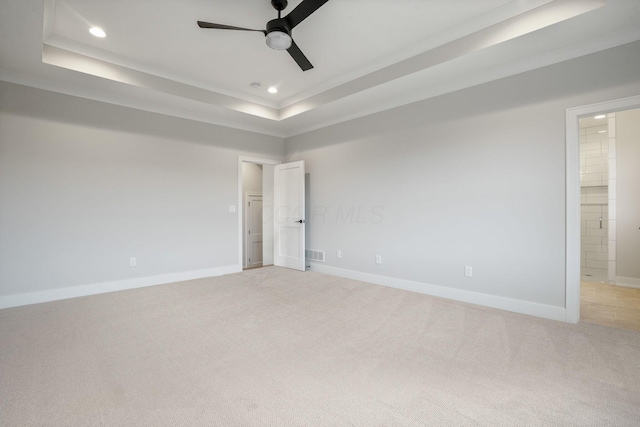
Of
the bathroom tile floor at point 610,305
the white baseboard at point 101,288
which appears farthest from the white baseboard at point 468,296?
the white baseboard at point 101,288

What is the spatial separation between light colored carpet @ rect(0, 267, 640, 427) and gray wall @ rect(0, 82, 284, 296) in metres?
0.70

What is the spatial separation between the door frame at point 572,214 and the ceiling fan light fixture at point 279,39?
2841mm

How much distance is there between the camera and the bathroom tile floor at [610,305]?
9.44 ft

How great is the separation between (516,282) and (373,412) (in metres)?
2.47

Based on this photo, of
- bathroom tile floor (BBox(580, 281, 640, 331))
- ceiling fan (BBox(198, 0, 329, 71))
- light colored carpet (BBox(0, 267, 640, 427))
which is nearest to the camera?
light colored carpet (BBox(0, 267, 640, 427))

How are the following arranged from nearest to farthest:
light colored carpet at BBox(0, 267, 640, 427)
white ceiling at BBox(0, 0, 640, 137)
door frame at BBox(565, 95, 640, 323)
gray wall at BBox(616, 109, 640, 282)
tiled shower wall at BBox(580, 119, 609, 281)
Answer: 1. light colored carpet at BBox(0, 267, 640, 427)
2. white ceiling at BBox(0, 0, 640, 137)
3. door frame at BBox(565, 95, 640, 323)
4. gray wall at BBox(616, 109, 640, 282)
5. tiled shower wall at BBox(580, 119, 609, 281)

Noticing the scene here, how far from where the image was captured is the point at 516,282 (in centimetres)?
312

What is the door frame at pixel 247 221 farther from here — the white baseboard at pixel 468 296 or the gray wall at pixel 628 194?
the gray wall at pixel 628 194

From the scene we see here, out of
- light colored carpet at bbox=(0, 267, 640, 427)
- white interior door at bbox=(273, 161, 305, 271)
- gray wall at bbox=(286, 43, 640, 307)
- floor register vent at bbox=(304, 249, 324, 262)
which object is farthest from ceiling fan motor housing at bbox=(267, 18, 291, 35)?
floor register vent at bbox=(304, 249, 324, 262)

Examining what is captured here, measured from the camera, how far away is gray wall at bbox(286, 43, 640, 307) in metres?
2.87

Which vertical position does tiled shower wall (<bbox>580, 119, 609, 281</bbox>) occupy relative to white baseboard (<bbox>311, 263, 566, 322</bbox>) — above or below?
above

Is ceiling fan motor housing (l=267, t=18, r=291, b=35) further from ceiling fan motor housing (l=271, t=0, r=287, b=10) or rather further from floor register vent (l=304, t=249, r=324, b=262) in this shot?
floor register vent (l=304, t=249, r=324, b=262)

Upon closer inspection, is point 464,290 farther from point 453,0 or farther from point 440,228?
point 453,0

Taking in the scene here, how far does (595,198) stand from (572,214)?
135 inches
